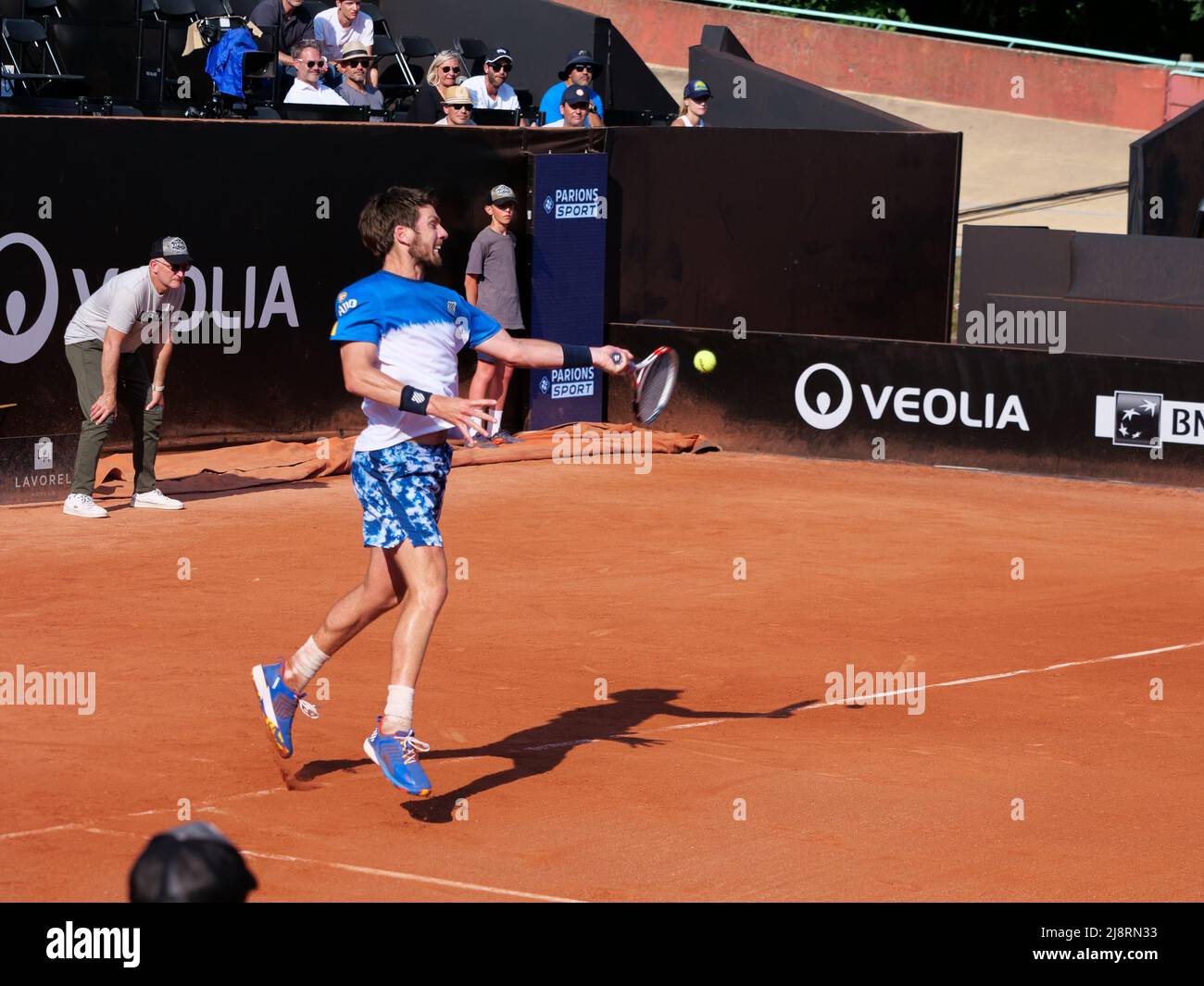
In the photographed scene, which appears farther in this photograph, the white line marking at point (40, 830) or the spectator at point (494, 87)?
the spectator at point (494, 87)

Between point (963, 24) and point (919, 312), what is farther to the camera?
point (963, 24)

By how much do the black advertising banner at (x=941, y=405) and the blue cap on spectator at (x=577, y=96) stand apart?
2.34 m

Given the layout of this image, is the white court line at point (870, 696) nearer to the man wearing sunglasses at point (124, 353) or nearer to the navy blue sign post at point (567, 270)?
the man wearing sunglasses at point (124, 353)

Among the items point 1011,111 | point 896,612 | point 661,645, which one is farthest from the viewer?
point 1011,111

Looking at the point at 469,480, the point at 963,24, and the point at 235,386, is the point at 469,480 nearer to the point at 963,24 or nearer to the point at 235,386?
the point at 235,386

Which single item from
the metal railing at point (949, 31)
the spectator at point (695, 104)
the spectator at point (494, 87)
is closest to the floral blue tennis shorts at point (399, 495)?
the spectator at point (494, 87)

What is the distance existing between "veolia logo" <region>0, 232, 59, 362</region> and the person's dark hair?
7.85 m

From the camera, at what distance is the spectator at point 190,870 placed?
2350 millimetres

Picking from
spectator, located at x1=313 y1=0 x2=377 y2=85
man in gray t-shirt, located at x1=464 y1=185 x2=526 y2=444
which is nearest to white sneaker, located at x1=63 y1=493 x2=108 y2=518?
man in gray t-shirt, located at x1=464 y1=185 x2=526 y2=444

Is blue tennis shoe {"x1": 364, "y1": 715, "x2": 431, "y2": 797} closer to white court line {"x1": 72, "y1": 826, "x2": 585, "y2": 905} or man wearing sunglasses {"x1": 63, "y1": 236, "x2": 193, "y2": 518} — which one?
white court line {"x1": 72, "y1": 826, "x2": 585, "y2": 905}

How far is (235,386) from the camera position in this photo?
1570cm

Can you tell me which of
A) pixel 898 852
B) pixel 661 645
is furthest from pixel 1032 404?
pixel 898 852

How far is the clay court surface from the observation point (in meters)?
6.09

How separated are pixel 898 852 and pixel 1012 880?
0.44m
